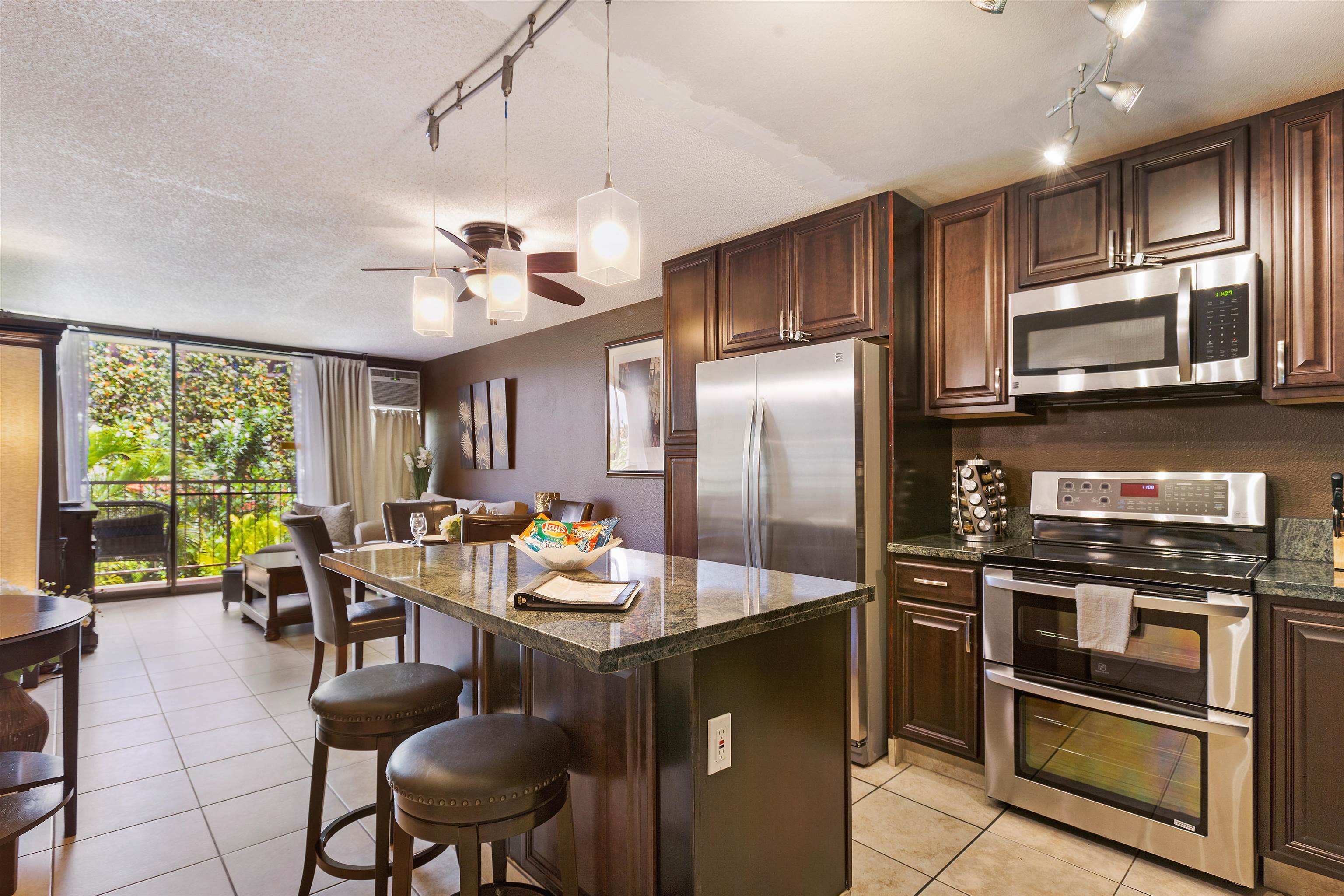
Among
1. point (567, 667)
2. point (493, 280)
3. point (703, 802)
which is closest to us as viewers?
point (703, 802)

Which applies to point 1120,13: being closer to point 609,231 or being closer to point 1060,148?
point 1060,148

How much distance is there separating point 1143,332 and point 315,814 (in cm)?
312

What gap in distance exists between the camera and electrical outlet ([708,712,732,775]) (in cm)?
136

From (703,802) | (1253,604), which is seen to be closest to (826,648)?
(703,802)

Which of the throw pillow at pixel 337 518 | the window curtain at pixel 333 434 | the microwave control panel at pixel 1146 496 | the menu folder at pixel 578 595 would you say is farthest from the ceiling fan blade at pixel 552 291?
the window curtain at pixel 333 434

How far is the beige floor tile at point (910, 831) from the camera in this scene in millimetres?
2127

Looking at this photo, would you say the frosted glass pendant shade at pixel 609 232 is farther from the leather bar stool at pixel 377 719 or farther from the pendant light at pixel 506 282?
the leather bar stool at pixel 377 719

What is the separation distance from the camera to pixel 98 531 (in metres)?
5.87

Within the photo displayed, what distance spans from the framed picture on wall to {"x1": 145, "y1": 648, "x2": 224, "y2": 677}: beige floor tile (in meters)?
2.93

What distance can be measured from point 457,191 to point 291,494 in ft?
18.2

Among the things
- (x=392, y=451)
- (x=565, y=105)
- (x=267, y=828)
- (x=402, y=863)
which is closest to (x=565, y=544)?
(x=402, y=863)

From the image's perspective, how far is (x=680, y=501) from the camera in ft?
12.1

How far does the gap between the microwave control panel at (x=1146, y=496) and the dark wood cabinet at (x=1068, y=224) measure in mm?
840

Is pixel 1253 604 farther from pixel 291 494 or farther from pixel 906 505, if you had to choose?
pixel 291 494
